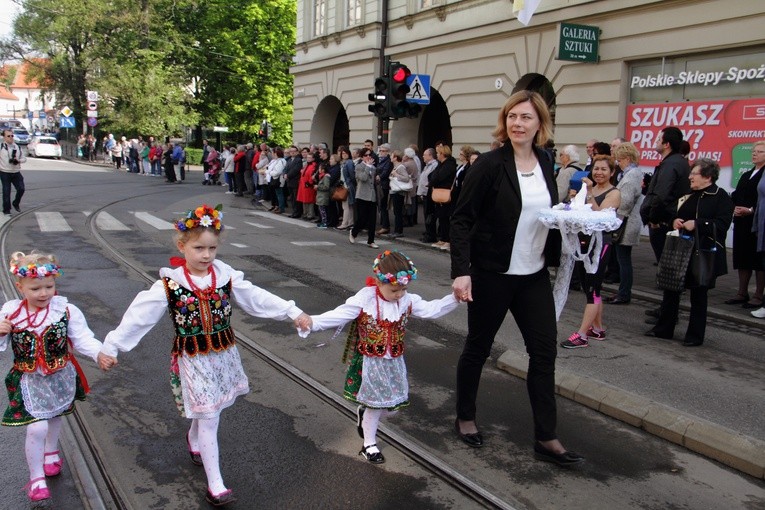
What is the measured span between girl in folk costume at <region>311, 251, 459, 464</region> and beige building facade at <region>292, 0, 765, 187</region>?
10.8m

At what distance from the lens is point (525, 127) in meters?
4.12

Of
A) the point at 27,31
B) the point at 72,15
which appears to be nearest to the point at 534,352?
the point at 72,15

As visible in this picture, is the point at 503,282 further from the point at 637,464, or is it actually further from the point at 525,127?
the point at 637,464

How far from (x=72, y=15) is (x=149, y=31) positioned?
18.1ft

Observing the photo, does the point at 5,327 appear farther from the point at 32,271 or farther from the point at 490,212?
the point at 490,212

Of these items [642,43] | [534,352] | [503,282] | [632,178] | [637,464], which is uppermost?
[642,43]

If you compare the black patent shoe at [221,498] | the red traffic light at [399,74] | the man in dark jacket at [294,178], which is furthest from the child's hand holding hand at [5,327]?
the man in dark jacket at [294,178]

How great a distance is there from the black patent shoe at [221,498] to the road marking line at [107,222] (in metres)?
11.7

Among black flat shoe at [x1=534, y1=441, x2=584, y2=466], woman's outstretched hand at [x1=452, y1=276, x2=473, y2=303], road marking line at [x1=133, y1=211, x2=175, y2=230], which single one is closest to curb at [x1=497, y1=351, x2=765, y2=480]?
black flat shoe at [x1=534, y1=441, x2=584, y2=466]

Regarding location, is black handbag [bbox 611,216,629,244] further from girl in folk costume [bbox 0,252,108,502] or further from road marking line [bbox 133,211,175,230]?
road marking line [bbox 133,211,175,230]

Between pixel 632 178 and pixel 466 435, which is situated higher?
pixel 632 178

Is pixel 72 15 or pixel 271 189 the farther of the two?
pixel 72 15

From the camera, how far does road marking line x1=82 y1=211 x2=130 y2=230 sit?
14.4 meters

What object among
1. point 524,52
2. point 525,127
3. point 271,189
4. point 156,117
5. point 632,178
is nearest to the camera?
point 525,127
